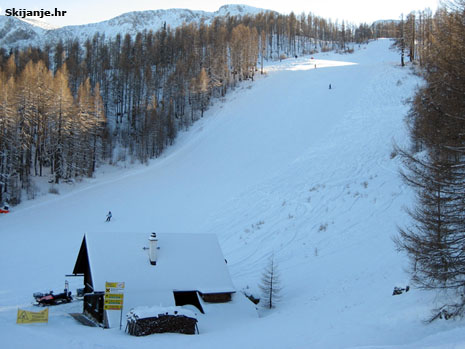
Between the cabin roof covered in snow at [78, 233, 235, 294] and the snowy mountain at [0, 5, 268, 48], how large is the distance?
107735mm

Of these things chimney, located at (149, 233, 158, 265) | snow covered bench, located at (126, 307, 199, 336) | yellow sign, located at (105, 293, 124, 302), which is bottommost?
snow covered bench, located at (126, 307, 199, 336)

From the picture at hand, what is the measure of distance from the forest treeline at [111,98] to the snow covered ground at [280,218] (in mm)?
3643

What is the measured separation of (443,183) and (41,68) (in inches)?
1671

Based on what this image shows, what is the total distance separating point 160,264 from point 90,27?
167m

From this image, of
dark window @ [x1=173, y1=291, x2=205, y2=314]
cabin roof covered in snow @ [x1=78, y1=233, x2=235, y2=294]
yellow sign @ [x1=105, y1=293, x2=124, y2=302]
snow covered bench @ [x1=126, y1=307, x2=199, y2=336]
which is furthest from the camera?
dark window @ [x1=173, y1=291, x2=205, y2=314]

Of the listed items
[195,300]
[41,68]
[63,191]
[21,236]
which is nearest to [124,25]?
[41,68]

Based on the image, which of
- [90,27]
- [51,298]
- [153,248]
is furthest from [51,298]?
[90,27]

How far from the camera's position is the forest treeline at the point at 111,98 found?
37312mm

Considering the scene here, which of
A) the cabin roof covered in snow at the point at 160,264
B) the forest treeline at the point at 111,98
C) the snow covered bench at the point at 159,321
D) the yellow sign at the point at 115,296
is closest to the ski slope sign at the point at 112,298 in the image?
the yellow sign at the point at 115,296

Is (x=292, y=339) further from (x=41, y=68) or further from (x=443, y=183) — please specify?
(x=41, y=68)

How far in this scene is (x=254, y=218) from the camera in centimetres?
2684

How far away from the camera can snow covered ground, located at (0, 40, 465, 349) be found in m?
12.1

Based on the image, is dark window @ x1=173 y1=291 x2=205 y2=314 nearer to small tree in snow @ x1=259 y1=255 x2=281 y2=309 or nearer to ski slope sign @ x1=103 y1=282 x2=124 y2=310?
small tree in snow @ x1=259 y1=255 x2=281 y2=309

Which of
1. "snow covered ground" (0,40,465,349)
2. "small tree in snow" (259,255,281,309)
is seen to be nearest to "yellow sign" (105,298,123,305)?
"snow covered ground" (0,40,465,349)
